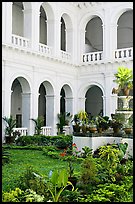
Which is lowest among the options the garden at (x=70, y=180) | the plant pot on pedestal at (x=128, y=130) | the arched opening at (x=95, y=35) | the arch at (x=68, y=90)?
the garden at (x=70, y=180)

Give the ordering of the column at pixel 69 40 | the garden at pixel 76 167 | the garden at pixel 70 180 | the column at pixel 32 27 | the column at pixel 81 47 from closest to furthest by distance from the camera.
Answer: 1. the garden at pixel 70 180
2. the garden at pixel 76 167
3. the column at pixel 32 27
4. the column at pixel 69 40
5. the column at pixel 81 47

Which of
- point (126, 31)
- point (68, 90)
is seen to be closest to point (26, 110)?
point (68, 90)

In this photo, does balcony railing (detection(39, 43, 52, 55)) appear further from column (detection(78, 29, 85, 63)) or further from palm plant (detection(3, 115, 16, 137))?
palm plant (detection(3, 115, 16, 137))

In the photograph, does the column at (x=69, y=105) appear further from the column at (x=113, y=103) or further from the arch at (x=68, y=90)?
the column at (x=113, y=103)

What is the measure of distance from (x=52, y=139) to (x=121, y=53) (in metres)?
8.15

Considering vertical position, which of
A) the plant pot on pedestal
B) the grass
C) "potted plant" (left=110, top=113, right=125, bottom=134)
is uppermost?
"potted plant" (left=110, top=113, right=125, bottom=134)

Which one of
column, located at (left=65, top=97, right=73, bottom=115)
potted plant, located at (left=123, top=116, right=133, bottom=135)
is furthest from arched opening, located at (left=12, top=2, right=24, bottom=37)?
potted plant, located at (left=123, top=116, right=133, bottom=135)

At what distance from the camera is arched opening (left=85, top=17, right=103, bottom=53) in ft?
84.6

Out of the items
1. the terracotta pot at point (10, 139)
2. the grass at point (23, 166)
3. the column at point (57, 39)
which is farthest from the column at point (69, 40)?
the grass at point (23, 166)

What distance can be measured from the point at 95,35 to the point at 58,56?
6717 mm

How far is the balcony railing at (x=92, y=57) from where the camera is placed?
21906 millimetres

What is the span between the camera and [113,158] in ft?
24.3

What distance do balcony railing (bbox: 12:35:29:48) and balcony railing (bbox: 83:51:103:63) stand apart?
17.6ft

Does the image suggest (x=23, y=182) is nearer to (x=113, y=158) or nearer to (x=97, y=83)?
(x=113, y=158)
